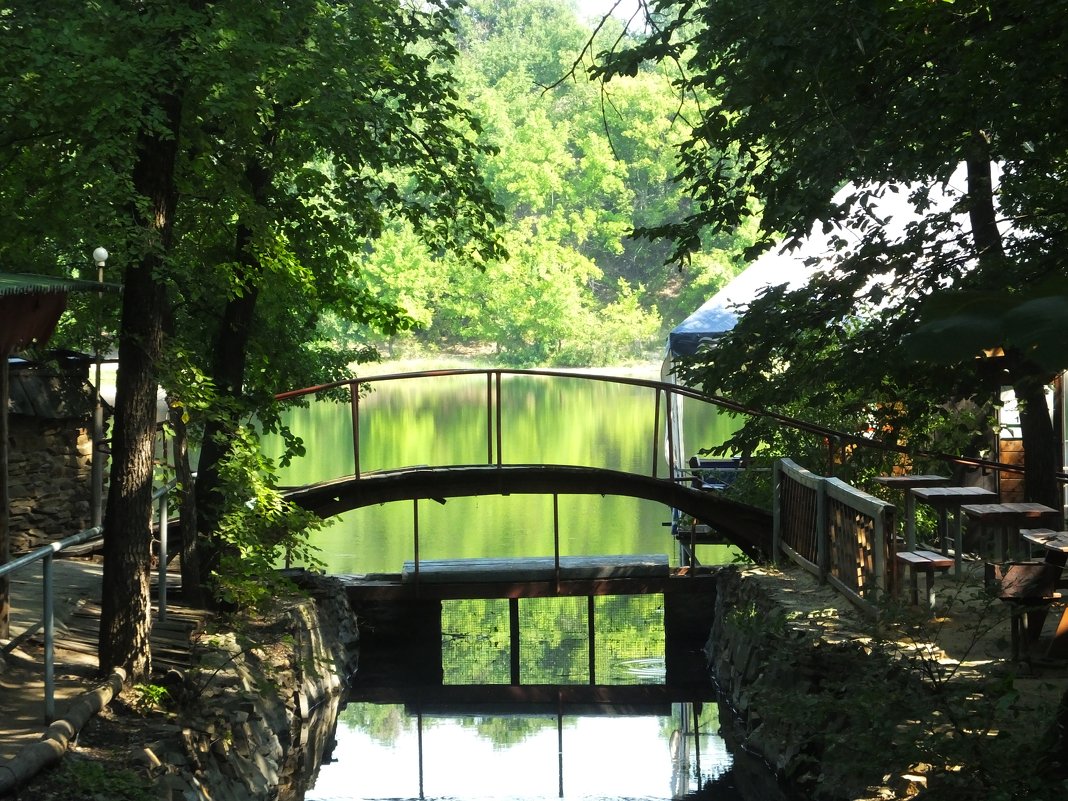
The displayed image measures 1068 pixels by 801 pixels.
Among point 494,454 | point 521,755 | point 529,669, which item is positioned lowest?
point 521,755

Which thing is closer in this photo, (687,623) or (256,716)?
(256,716)

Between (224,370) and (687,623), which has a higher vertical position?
(224,370)

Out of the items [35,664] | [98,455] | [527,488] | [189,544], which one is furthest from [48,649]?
[527,488]

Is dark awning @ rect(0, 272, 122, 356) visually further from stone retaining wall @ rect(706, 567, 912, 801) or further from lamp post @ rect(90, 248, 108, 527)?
stone retaining wall @ rect(706, 567, 912, 801)

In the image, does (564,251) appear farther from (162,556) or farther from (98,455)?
(162,556)

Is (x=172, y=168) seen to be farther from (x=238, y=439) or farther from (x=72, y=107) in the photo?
(x=238, y=439)

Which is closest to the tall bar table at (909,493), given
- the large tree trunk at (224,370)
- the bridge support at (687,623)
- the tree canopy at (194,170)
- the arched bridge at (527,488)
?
the arched bridge at (527,488)

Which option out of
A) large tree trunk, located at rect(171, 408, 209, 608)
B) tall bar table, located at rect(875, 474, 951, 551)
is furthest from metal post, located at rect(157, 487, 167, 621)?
tall bar table, located at rect(875, 474, 951, 551)

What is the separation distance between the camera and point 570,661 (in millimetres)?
14570

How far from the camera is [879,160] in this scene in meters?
9.34

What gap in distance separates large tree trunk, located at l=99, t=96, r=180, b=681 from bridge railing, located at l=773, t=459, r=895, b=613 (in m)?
4.37

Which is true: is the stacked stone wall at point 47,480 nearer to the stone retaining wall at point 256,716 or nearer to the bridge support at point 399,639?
the stone retaining wall at point 256,716

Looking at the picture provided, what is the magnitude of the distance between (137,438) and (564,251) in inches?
1768

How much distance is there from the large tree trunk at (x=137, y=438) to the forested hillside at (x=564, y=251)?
3857 cm
